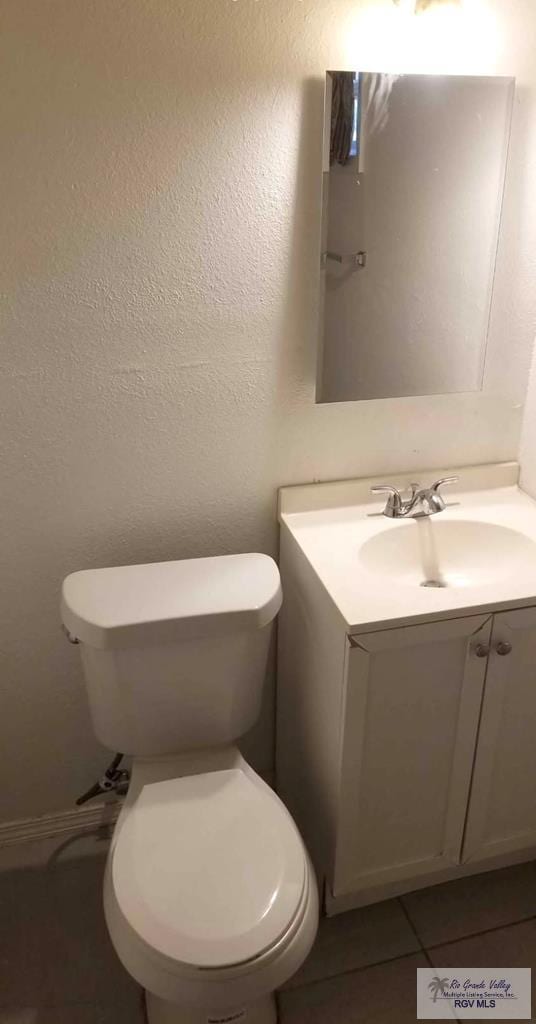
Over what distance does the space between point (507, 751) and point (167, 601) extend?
2.41ft

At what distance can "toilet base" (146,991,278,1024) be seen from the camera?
4.51ft

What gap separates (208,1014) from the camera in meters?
1.37

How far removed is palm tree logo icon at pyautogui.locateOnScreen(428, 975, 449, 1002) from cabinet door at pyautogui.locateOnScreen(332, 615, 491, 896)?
0.19 m

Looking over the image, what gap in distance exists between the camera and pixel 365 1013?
1.55 meters

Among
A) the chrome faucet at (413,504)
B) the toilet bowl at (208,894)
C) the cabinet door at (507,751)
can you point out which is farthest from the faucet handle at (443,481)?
the toilet bowl at (208,894)

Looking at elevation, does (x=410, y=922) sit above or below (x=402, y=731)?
below

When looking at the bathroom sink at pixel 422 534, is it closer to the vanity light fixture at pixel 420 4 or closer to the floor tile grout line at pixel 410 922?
the floor tile grout line at pixel 410 922

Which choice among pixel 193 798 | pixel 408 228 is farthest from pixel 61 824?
pixel 408 228

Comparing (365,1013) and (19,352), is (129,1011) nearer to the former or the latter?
(365,1013)

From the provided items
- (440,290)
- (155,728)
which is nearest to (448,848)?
(155,728)

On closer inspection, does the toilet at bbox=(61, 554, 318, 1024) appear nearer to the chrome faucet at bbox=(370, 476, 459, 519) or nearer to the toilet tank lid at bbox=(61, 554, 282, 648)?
the toilet tank lid at bbox=(61, 554, 282, 648)

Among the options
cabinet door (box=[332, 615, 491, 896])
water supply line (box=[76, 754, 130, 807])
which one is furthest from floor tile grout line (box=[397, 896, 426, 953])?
water supply line (box=[76, 754, 130, 807])

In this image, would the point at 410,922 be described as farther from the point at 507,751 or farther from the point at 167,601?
the point at 167,601

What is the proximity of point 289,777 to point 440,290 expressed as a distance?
1149 mm
